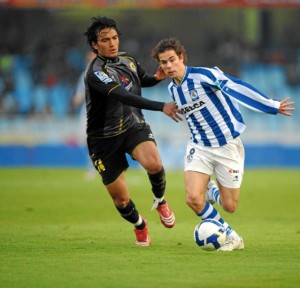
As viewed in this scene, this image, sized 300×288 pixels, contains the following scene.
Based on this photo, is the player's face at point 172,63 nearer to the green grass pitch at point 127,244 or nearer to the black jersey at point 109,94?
the black jersey at point 109,94

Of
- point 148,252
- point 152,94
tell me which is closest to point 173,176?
point 152,94

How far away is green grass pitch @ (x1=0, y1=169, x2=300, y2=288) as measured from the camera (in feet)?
24.1

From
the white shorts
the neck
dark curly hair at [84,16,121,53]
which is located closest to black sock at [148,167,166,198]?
the white shorts

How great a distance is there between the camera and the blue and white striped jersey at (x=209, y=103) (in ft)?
30.8

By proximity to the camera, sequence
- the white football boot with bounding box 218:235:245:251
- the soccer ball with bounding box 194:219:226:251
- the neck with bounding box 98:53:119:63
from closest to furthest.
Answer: the soccer ball with bounding box 194:219:226:251
the white football boot with bounding box 218:235:245:251
the neck with bounding box 98:53:119:63

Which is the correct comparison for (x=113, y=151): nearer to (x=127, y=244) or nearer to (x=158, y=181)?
(x=158, y=181)

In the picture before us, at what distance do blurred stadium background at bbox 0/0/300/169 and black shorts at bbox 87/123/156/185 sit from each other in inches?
665

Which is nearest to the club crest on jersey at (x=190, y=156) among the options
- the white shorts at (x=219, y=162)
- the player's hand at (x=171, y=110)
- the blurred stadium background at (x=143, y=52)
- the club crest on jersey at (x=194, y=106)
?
the white shorts at (x=219, y=162)

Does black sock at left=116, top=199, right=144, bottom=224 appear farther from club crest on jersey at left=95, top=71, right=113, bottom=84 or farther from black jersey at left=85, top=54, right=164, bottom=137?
club crest on jersey at left=95, top=71, right=113, bottom=84

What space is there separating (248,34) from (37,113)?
25.5 ft

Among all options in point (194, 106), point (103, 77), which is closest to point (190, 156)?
point (194, 106)

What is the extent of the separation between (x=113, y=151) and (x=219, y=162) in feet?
4.00

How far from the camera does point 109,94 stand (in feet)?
31.1

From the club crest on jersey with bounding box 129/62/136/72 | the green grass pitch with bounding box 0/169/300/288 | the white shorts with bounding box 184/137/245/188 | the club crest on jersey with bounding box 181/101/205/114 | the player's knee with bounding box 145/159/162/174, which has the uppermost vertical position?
the club crest on jersey with bounding box 129/62/136/72
